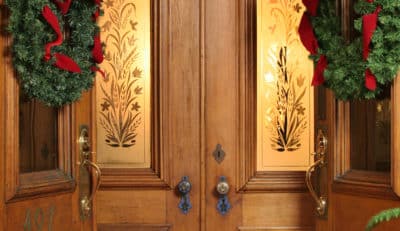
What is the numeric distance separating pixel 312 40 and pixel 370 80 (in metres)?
0.32

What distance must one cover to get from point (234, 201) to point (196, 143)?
289 mm

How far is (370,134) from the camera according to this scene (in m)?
2.82

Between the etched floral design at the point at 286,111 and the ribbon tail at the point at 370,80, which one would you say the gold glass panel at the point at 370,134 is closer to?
the ribbon tail at the point at 370,80

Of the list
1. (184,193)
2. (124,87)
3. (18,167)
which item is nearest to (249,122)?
(184,193)

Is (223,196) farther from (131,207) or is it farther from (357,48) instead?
(357,48)

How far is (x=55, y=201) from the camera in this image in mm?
2752

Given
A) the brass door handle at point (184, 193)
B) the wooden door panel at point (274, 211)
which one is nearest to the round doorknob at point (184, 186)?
the brass door handle at point (184, 193)

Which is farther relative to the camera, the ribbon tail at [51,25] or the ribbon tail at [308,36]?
the ribbon tail at [308,36]

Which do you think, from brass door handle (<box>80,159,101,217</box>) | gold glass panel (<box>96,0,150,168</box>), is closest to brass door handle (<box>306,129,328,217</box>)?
gold glass panel (<box>96,0,150,168</box>)

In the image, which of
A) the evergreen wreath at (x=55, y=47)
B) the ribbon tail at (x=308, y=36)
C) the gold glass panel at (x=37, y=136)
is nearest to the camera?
the evergreen wreath at (x=55, y=47)

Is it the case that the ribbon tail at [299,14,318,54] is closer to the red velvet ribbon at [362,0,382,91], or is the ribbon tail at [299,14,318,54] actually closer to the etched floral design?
the red velvet ribbon at [362,0,382,91]

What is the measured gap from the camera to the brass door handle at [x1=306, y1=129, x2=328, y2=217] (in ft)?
10.00

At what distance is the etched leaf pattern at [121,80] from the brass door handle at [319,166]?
2.46 ft

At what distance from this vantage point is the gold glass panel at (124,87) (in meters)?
3.39
